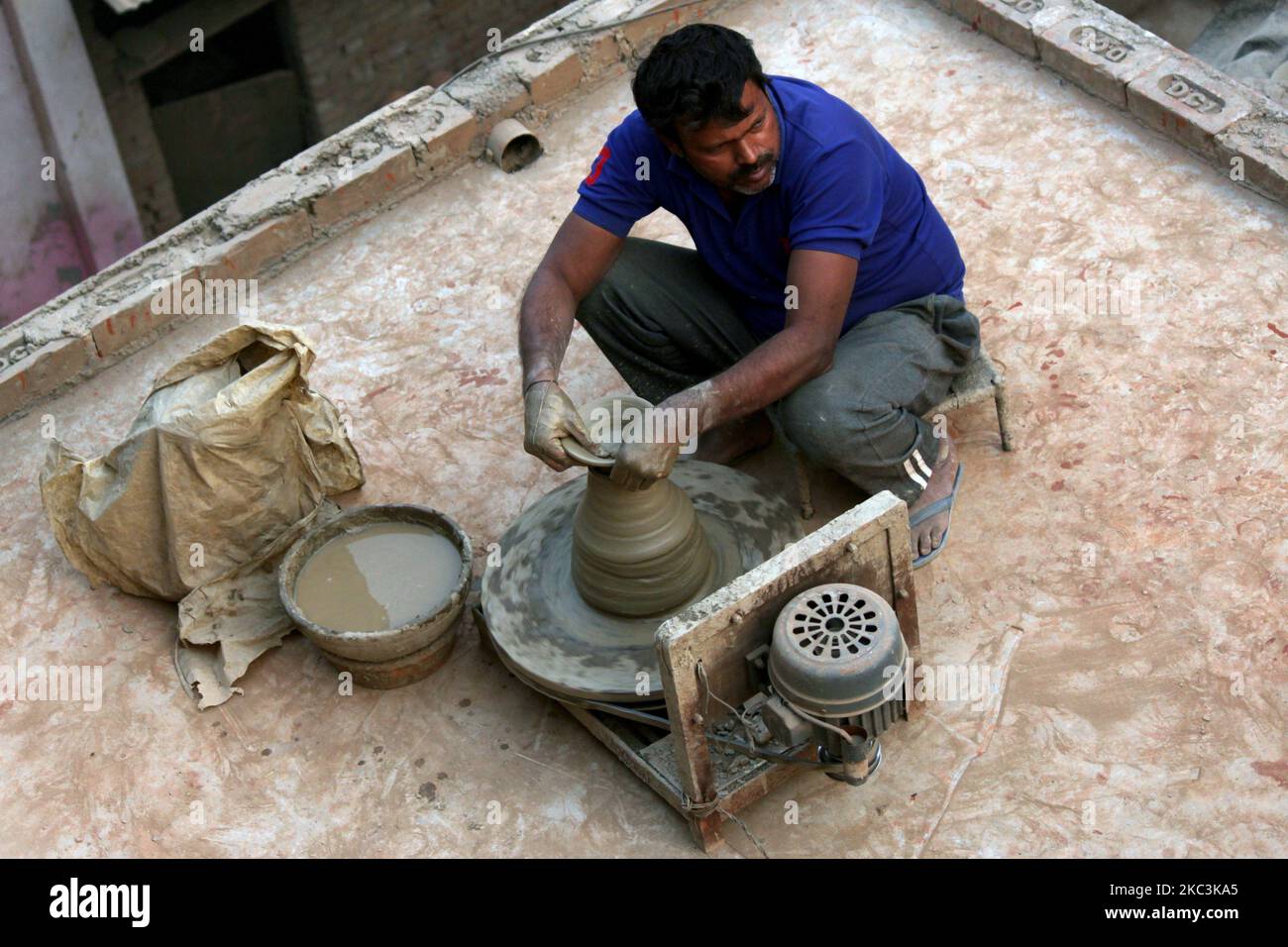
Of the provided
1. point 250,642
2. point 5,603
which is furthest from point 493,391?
point 5,603

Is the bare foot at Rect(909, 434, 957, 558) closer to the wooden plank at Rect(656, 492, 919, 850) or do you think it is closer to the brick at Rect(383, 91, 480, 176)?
the wooden plank at Rect(656, 492, 919, 850)

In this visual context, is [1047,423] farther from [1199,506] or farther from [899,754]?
[899,754]

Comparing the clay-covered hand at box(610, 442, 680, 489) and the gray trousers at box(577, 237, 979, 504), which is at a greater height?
the clay-covered hand at box(610, 442, 680, 489)

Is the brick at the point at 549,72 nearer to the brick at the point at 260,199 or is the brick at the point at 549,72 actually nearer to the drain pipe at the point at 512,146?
the drain pipe at the point at 512,146

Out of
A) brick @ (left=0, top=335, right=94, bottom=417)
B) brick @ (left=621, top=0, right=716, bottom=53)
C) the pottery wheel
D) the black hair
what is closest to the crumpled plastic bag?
the pottery wheel

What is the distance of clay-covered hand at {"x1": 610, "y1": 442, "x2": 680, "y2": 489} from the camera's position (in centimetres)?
401

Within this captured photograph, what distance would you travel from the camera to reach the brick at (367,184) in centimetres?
623

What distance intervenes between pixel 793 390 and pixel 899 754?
3.54 ft

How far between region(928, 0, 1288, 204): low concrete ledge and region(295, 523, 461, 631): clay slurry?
130 inches

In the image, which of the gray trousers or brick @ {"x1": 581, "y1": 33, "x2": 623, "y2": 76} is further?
brick @ {"x1": 581, "y1": 33, "x2": 623, "y2": 76}

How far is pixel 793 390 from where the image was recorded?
176 inches

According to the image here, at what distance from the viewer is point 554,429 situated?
13.6 ft

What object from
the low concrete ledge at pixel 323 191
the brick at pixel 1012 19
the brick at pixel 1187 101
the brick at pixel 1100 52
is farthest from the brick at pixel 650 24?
the brick at pixel 1187 101

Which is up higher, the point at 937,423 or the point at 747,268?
the point at 747,268
